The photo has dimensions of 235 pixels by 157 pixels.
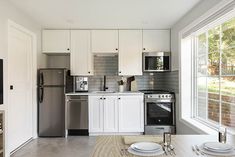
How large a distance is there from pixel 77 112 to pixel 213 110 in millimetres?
2694

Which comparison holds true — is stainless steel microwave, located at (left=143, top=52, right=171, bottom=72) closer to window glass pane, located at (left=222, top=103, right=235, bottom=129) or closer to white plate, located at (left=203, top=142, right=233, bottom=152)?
window glass pane, located at (left=222, top=103, right=235, bottom=129)

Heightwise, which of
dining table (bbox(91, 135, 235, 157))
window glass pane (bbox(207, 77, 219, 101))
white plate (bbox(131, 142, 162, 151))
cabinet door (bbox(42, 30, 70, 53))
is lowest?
dining table (bbox(91, 135, 235, 157))

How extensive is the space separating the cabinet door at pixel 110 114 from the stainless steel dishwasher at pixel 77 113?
42 centimetres

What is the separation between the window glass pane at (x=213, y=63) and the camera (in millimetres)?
3215

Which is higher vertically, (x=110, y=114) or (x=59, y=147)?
(x=110, y=114)

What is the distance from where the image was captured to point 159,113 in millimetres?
4777

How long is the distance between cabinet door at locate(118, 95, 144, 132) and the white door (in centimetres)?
183


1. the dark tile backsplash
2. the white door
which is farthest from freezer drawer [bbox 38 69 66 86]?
the dark tile backsplash

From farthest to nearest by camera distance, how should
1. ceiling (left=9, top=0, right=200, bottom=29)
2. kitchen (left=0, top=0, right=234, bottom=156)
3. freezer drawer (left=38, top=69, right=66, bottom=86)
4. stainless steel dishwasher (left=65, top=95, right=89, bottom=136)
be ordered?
stainless steel dishwasher (left=65, top=95, right=89, bottom=136)
freezer drawer (left=38, top=69, right=66, bottom=86)
kitchen (left=0, top=0, right=234, bottom=156)
ceiling (left=9, top=0, right=200, bottom=29)

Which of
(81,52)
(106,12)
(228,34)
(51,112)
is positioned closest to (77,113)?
(51,112)

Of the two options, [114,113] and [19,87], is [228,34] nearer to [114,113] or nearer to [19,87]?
[114,113]

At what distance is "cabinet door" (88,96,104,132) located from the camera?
15.8 feet

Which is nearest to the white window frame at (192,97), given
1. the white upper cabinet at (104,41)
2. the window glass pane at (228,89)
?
the window glass pane at (228,89)

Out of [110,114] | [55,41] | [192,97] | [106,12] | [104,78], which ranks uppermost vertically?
[106,12]
